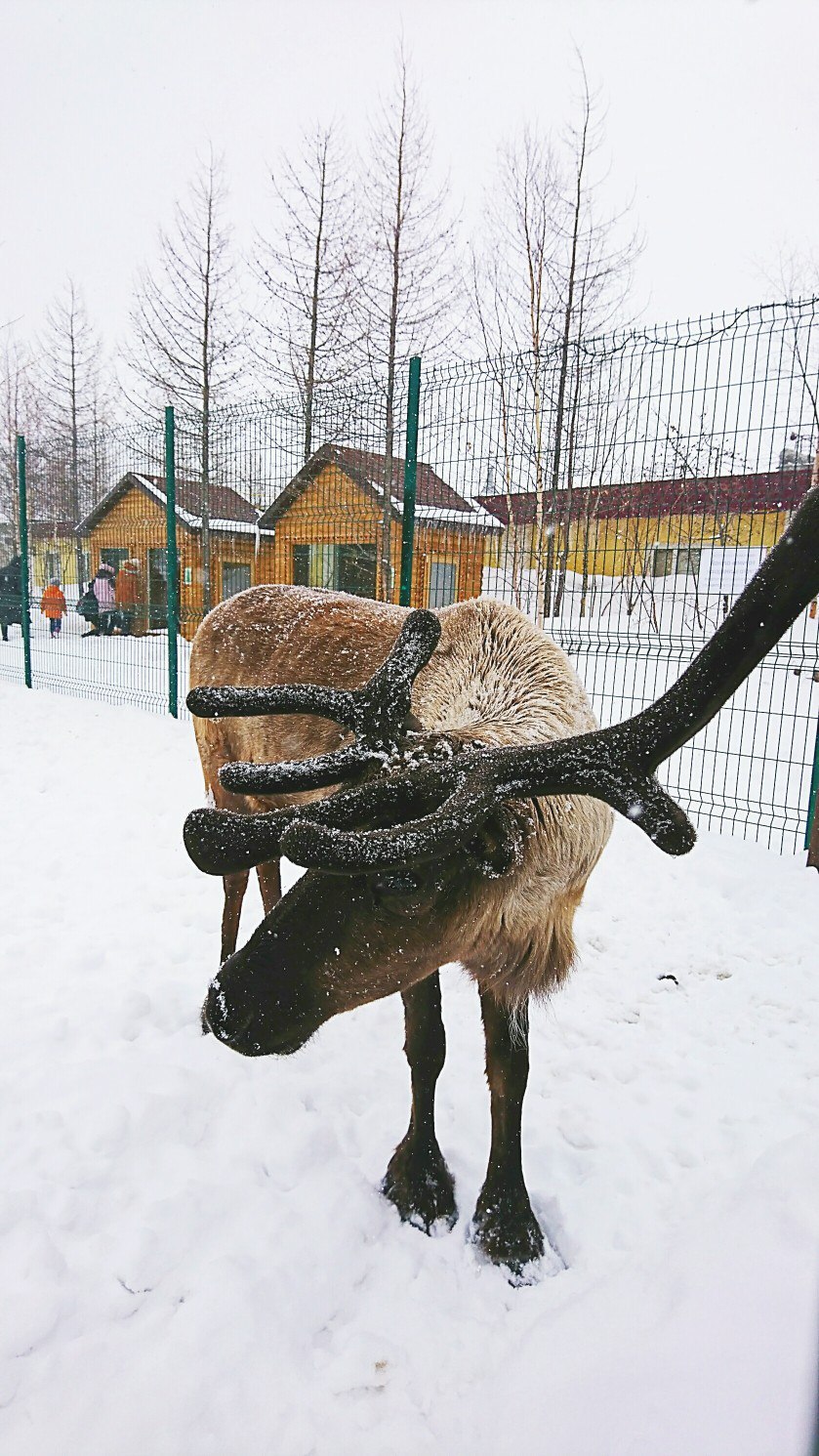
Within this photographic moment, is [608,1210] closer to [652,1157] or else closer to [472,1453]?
[652,1157]

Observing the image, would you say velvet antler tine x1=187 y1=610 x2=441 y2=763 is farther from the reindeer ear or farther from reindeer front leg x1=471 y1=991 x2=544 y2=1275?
reindeer front leg x1=471 y1=991 x2=544 y2=1275

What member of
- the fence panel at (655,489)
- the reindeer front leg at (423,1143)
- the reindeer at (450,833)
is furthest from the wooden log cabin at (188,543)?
the reindeer front leg at (423,1143)

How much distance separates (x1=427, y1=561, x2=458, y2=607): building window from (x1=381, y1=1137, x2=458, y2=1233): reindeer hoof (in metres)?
4.22

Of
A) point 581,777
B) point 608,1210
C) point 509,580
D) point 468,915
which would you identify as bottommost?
point 608,1210

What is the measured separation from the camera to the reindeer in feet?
4.65

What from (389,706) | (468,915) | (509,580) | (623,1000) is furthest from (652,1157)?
(509,580)

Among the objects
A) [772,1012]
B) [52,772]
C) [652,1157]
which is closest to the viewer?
[652,1157]

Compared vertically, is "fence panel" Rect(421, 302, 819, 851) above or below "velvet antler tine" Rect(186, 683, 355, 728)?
above

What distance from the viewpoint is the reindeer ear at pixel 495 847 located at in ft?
5.20

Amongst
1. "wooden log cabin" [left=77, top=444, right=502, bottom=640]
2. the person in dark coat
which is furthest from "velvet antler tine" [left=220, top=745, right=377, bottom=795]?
the person in dark coat

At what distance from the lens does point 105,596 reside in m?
9.44

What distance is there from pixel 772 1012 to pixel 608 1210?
4.60 feet

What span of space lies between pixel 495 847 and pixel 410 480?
4.73 meters

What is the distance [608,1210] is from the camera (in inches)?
87.4
